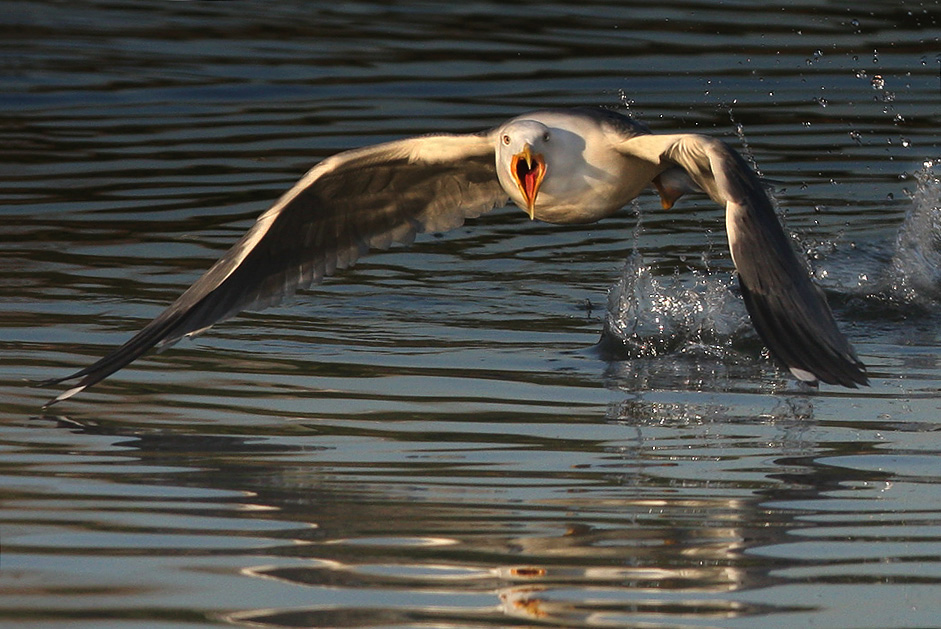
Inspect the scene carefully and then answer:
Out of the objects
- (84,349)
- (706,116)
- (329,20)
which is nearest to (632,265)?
(84,349)

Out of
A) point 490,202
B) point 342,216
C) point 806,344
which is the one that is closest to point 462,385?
point 342,216

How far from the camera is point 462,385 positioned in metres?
6.77

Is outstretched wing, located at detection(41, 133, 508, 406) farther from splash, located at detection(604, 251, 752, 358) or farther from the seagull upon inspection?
splash, located at detection(604, 251, 752, 358)

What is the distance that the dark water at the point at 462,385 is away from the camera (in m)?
4.51

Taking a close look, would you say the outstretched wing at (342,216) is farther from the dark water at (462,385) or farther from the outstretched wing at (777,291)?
the outstretched wing at (777,291)

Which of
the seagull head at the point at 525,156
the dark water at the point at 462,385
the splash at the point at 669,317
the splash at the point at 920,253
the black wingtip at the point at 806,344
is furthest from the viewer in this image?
the splash at the point at 920,253

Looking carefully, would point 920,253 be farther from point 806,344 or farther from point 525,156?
point 806,344

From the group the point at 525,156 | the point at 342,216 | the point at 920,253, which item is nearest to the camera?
the point at 525,156

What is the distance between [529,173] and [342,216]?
36.5 inches

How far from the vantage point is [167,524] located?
4.96m

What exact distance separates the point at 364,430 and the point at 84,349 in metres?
1.59

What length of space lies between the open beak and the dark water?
62 cm

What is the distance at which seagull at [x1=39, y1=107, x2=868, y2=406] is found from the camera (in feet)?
19.3

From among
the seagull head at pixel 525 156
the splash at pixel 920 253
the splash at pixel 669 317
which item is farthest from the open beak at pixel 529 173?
the splash at pixel 920 253
